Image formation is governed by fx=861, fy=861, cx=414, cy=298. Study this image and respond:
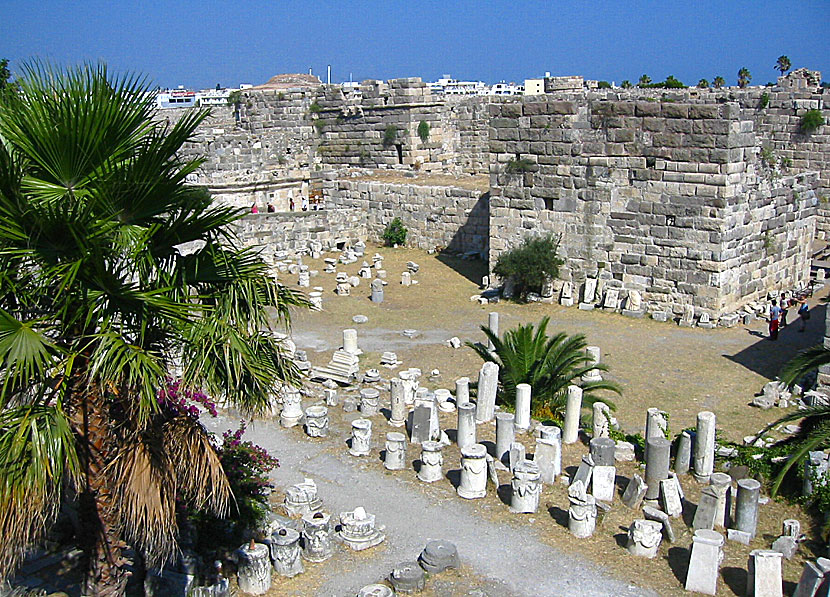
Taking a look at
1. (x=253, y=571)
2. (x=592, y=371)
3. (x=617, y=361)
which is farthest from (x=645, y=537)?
(x=617, y=361)

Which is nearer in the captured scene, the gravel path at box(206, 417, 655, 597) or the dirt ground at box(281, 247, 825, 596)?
the gravel path at box(206, 417, 655, 597)

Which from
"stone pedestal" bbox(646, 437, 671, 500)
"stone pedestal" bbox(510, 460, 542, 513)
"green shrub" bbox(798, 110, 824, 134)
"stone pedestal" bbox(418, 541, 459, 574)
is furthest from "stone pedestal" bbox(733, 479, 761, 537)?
"green shrub" bbox(798, 110, 824, 134)

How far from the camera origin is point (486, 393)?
39.4 feet

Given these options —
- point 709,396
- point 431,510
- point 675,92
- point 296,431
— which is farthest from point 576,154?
point 675,92

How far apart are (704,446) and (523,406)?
2.48 meters

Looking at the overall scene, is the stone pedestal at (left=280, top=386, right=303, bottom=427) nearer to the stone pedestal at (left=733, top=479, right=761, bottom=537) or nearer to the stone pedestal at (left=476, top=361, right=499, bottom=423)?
the stone pedestal at (left=476, top=361, right=499, bottom=423)

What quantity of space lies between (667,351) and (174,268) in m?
11.0

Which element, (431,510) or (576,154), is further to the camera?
(576,154)

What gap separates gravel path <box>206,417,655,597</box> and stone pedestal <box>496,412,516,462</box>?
45.9 inches

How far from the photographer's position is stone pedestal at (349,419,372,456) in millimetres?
10820

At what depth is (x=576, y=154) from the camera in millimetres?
17625

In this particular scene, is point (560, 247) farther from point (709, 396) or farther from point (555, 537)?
point (555, 537)

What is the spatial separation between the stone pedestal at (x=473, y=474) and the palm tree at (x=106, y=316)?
388cm

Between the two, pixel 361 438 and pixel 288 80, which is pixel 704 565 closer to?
pixel 361 438
